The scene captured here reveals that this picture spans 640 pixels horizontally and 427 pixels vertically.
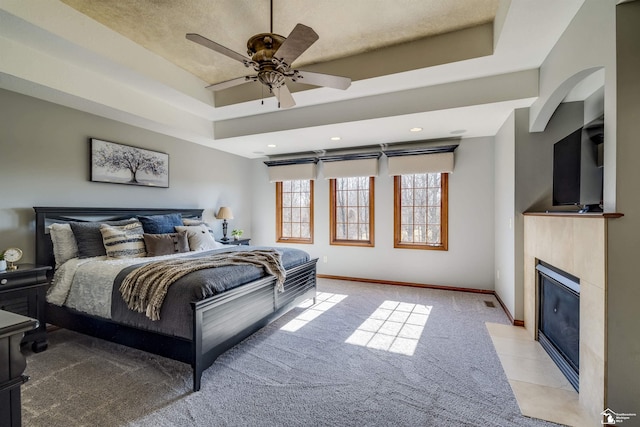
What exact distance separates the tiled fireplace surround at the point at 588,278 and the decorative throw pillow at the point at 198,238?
3.65 metres

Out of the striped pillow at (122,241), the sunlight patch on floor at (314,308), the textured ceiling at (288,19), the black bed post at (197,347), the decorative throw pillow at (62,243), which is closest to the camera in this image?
the black bed post at (197,347)

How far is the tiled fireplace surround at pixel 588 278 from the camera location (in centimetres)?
167

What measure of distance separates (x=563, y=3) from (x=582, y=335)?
218 centimetres

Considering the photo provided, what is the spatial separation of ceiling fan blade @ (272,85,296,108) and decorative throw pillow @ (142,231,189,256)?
206 centimetres

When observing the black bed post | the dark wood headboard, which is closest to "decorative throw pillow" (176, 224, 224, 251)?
the dark wood headboard


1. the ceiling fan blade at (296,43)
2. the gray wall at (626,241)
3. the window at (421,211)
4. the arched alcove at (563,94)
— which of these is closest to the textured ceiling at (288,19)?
the ceiling fan blade at (296,43)

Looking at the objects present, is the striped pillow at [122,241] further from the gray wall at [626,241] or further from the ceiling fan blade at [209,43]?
the gray wall at [626,241]

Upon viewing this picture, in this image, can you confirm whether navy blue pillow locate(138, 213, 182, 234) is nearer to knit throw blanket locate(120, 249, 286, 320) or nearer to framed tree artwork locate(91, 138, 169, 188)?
framed tree artwork locate(91, 138, 169, 188)

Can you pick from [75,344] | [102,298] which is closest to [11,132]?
[102,298]

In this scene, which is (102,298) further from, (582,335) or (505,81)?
(505,81)

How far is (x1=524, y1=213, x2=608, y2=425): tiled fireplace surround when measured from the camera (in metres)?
1.67

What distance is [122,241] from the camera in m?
→ 3.11

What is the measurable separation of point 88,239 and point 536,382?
418 centimetres

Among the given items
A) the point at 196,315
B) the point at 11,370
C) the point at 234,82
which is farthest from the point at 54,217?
the point at 11,370
